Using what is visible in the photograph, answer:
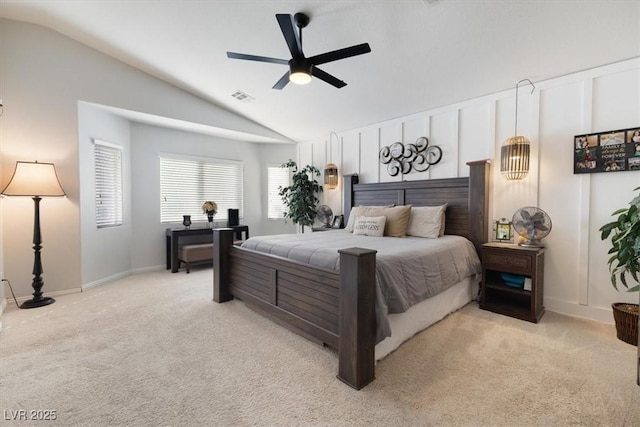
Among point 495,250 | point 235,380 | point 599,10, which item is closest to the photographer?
point 235,380

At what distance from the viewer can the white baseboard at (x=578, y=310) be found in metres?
2.71

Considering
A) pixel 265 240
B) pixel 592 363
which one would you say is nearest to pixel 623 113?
pixel 592 363

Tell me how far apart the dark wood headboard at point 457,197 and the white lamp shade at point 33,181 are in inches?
164

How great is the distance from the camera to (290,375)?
190 cm

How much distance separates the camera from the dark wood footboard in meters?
1.77

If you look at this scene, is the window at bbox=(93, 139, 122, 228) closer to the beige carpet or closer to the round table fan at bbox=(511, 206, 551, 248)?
the beige carpet

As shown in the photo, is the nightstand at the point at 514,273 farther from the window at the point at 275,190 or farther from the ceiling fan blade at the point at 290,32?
the window at the point at 275,190

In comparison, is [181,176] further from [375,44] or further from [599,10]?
[599,10]

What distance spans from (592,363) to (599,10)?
2.66 metres

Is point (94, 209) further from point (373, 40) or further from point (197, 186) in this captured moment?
point (373, 40)

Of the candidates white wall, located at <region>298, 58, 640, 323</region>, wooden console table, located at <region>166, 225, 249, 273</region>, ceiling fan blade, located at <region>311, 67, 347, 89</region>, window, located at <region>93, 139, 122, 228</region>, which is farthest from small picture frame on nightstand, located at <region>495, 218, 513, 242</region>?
window, located at <region>93, 139, 122, 228</region>

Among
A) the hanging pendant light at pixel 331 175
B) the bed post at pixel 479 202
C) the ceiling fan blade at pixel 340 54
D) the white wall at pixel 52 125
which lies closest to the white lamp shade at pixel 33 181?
the white wall at pixel 52 125

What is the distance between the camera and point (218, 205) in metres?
5.72

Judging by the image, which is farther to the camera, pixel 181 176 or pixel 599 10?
pixel 181 176
